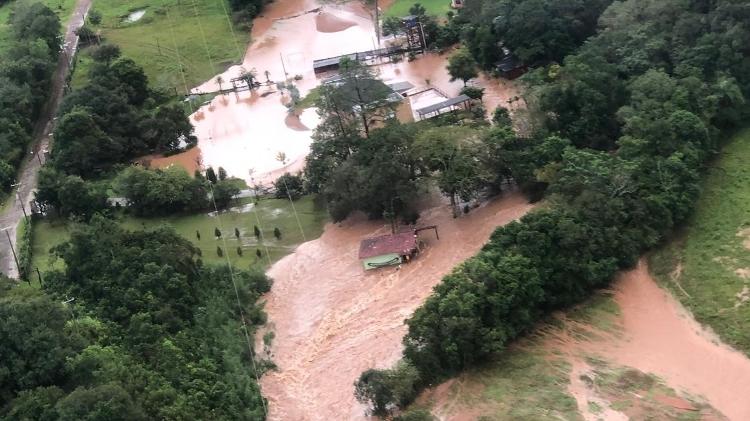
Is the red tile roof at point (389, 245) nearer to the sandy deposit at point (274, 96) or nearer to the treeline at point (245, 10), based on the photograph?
the sandy deposit at point (274, 96)

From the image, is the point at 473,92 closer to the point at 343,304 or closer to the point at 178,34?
the point at 343,304

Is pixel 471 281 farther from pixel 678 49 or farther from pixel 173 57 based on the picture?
pixel 173 57

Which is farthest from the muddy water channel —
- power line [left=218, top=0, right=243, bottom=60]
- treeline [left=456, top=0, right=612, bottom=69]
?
treeline [left=456, top=0, right=612, bottom=69]

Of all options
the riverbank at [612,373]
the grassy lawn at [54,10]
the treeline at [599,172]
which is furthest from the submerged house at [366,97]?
the grassy lawn at [54,10]

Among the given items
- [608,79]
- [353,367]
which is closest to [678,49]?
[608,79]

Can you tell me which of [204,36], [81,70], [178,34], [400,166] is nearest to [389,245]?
[400,166]

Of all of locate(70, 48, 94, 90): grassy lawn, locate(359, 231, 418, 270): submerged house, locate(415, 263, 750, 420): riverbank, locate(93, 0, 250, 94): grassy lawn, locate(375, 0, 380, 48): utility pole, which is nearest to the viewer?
Result: locate(415, 263, 750, 420): riverbank

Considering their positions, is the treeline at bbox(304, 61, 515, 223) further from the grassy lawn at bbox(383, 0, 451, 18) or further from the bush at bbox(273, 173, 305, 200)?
the grassy lawn at bbox(383, 0, 451, 18)
